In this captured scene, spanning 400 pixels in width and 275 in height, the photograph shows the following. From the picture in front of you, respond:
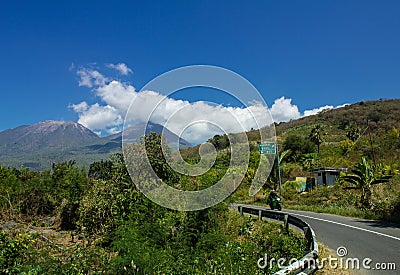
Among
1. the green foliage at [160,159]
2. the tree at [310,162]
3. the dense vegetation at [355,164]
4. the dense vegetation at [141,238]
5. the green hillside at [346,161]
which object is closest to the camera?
the dense vegetation at [141,238]

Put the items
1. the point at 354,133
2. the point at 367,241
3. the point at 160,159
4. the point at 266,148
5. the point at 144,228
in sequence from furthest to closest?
the point at 354,133, the point at 266,148, the point at 160,159, the point at 367,241, the point at 144,228

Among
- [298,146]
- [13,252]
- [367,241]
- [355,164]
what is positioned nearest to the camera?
[13,252]

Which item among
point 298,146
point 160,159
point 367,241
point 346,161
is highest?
point 298,146

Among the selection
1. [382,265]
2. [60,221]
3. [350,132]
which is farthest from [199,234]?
[350,132]

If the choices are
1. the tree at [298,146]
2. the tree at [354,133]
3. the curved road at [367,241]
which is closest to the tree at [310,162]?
the tree at [298,146]

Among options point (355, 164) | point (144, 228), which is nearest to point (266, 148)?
point (144, 228)

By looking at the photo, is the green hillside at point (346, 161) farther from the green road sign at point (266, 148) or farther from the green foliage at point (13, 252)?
the green foliage at point (13, 252)

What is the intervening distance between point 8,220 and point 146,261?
45.2ft

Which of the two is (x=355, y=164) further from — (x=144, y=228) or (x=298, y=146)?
(x=144, y=228)

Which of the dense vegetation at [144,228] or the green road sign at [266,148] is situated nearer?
the dense vegetation at [144,228]

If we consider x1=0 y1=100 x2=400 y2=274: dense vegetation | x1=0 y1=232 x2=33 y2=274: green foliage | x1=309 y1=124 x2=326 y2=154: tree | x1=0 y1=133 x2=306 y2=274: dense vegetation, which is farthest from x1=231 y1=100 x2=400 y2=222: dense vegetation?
x1=0 y1=232 x2=33 y2=274: green foliage

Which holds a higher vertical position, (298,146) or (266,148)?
(298,146)

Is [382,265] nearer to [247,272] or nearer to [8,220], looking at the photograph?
[247,272]

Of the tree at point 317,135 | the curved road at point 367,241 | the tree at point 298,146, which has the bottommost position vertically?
the curved road at point 367,241
